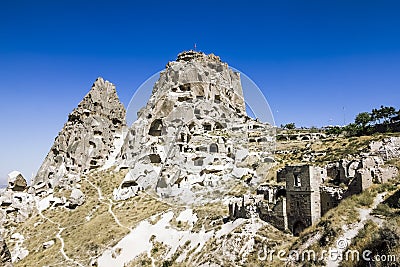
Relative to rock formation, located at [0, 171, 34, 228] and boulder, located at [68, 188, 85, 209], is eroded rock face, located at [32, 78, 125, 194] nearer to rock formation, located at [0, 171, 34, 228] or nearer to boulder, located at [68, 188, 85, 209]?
rock formation, located at [0, 171, 34, 228]

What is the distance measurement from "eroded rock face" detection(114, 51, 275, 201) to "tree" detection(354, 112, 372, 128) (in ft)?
46.1

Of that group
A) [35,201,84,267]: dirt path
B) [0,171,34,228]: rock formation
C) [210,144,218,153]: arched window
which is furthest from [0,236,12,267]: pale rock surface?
[0,171,34,228]: rock formation

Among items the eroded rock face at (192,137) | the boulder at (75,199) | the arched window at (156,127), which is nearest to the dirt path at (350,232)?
the eroded rock face at (192,137)

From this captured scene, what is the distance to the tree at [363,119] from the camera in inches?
2005

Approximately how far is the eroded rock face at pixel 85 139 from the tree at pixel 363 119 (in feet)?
124

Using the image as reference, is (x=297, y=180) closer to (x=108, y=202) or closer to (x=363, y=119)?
(x=108, y=202)

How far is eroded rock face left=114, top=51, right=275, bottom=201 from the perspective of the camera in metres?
35.2

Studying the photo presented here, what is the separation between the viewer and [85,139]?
5075 centimetres

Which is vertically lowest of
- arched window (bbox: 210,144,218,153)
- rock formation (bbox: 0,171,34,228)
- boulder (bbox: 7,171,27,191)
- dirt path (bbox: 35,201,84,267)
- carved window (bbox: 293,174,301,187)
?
dirt path (bbox: 35,201,84,267)

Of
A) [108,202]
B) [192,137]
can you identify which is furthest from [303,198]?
[192,137]

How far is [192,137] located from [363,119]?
1082 inches

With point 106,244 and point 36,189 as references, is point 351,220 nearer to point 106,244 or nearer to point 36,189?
point 106,244

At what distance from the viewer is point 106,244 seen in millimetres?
26719

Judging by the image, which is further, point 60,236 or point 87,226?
point 60,236
